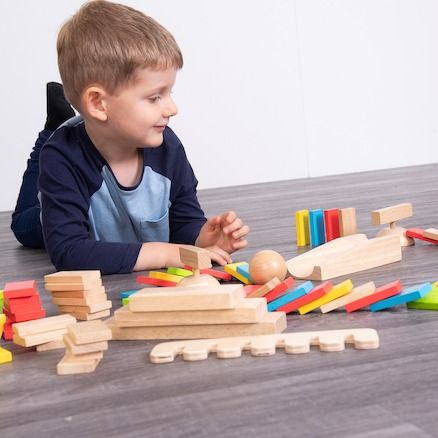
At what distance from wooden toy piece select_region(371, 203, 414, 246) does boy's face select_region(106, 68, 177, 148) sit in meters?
0.38

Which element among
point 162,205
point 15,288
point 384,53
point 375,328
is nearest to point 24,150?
point 384,53

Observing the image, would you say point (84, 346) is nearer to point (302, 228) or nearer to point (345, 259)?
point (345, 259)

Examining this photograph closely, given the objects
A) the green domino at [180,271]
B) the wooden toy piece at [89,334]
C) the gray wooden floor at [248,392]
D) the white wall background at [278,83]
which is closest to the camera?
the gray wooden floor at [248,392]

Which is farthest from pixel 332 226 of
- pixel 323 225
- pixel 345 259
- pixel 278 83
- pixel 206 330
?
pixel 278 83

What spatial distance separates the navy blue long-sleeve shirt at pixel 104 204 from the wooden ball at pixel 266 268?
1.01 feet

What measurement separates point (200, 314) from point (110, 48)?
0.64m

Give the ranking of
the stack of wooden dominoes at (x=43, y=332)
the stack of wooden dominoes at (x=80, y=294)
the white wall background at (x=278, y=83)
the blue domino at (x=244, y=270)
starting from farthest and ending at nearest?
the white wall background at (x=278, y=83)
the blue domino at (x=244, y=270)
the stack of wooden dominoes at (x=80, y=294)
the stack of wooden dominoes at (x=43, y=332)

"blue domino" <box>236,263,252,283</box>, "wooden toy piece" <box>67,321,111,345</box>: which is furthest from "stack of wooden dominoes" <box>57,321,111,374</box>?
"blue domino" <box>236,263,252,283</box>

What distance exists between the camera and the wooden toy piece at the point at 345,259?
4.05 feet

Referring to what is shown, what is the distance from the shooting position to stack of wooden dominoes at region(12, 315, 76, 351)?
37.4 inches

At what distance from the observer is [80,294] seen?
107 centimetres

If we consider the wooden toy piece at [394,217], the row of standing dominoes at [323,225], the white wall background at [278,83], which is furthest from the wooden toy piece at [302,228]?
the white wall background at [278,83]

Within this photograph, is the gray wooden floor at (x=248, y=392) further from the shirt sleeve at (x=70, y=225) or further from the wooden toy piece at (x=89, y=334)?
the shirt sleeve at (x=70, y=225)

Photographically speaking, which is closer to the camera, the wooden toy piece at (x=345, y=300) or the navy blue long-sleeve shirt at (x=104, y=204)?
the wooden toy piece at (x=345, y=300)
